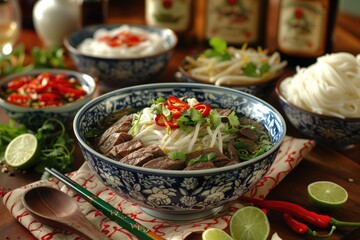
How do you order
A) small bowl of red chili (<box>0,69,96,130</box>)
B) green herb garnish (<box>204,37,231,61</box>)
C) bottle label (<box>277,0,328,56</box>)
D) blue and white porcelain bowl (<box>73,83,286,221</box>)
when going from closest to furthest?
blue and white porcelain bowl (<box>73,83,286,221</box>), small bowl of red chili (<box>0,69,96,130</box>), green herb garnish (<box>204,37,231,61</box>), bottle label (<box>277,0,328,56</box>)

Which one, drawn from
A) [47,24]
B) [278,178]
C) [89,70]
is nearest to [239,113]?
[278,178]

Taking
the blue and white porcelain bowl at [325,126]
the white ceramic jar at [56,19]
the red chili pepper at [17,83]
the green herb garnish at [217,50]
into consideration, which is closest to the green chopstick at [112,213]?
the red chili pepper at [17,83]

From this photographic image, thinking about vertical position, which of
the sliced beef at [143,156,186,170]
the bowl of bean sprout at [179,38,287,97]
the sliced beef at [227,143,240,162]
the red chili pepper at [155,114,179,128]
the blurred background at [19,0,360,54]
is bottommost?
the blurred background at [19,0,360,54]

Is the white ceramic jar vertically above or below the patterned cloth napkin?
above

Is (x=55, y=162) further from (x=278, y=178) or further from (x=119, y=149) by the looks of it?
(x=278, y=178)

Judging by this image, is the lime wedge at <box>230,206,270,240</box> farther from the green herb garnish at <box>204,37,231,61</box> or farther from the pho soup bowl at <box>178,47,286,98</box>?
the green herb garnish at <box>204,37,231,61</box>

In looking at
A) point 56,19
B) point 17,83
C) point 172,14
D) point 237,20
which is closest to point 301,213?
point 17,83

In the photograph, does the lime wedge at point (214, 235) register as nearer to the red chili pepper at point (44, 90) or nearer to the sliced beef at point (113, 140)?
the sliced beef at point (113, 140)

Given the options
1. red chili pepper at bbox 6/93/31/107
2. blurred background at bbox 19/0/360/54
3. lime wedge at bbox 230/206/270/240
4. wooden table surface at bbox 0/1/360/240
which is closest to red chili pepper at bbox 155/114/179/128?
lime wedge at bbox 230/206/270/240

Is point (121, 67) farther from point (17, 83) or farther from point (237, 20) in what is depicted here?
point (237, 20)
